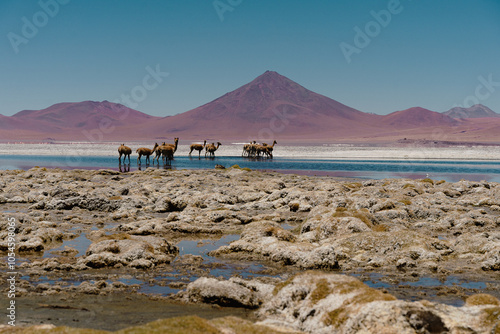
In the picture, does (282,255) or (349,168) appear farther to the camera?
(349,168)

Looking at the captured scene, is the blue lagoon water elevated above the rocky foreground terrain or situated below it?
above

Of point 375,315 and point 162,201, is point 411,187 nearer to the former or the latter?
point 162,201

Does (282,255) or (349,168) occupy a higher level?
(349,168)

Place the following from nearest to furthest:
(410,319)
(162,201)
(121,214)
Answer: (410,319)
(121,214)
(162,201)

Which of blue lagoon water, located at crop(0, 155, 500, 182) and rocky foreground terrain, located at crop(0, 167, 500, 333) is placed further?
blue lagoon water, located at crop(0, 155, 500, 182)

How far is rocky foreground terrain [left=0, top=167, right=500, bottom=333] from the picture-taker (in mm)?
6812

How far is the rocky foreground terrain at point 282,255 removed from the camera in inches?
268

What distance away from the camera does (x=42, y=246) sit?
13.8 m

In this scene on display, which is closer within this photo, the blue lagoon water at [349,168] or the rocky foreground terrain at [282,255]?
the rocky foreground terrain at [282,255]

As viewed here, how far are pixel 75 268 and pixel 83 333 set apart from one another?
627cm

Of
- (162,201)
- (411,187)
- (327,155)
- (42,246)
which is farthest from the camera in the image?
(327,155)

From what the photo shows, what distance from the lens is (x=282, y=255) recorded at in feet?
41.0

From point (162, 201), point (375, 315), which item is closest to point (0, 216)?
point (162, 201)

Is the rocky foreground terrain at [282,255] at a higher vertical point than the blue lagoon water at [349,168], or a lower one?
lower
